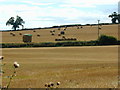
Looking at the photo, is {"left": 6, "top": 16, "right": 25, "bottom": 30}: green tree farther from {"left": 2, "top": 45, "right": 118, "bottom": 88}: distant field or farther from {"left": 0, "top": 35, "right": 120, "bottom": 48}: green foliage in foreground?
{"left": 2, "top": 45, "right": 118, "bottom": 88}: distant field

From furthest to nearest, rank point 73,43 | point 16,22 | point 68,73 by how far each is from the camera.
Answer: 1. point 16,22
2. point 73,43
3. point 68,73

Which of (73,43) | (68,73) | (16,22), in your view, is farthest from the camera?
(16,22)

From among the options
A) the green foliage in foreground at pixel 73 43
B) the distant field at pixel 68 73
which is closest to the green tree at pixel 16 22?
the green foliage in foreground at pixel 73 43

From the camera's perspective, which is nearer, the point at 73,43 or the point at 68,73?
the point at 68,73

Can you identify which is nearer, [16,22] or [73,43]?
[73,43]

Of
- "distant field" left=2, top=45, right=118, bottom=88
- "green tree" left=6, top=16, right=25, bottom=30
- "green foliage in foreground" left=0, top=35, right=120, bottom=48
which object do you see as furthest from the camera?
"green tree" left=6, top=16, right=25, bottom=30

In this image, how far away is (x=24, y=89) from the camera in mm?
11398

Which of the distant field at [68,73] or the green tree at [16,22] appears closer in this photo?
the distant field at [68,73]

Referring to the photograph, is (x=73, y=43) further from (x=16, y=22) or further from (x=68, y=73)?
(x=16, y=22)

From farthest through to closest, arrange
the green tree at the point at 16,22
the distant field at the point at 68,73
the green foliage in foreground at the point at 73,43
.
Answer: the green tree at the point at 16,22, the green foliage in foreground at the point at 73,43, the distant field at the point at 68,73

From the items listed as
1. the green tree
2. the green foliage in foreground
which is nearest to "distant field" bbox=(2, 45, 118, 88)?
the green foliage in foreground

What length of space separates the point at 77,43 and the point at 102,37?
18.5 feet

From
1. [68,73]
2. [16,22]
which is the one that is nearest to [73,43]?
[68,73]

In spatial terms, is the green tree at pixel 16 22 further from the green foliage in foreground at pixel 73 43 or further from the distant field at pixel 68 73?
the distant field at pixel 68 73
